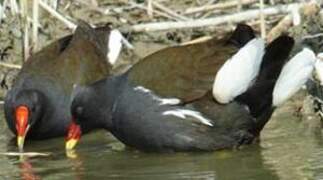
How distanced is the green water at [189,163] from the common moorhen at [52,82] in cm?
30

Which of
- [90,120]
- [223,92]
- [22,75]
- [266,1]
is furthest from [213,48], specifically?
[266,1]

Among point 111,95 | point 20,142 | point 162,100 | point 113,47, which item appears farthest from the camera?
point 113,47

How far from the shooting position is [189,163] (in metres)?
7.27

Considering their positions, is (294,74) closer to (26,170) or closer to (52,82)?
(26,170)

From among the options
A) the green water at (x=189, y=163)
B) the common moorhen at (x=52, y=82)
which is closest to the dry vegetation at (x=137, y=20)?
the common moorhen at (x=52, y=82)

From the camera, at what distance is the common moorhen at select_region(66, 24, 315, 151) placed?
7375 millimetres

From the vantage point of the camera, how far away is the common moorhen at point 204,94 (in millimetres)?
7375

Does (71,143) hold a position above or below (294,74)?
below

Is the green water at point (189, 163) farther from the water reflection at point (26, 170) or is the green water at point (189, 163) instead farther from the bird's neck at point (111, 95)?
the bird's neck at point (111, 95)

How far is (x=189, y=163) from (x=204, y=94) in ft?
1.58

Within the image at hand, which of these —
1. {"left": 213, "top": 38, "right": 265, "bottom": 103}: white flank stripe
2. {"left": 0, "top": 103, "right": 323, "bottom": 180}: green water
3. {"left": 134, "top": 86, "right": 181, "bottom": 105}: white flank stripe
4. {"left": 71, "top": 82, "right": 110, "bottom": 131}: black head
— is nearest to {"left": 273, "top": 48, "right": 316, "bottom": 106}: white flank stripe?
{"left": 213, "top": 38, "right": 265, "bottom": 103}: white flank stripe

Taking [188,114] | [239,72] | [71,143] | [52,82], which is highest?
[52,82]

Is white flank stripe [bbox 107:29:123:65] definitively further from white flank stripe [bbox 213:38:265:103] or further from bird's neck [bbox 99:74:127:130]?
white flank stripe [bbox 213:38:265:103]

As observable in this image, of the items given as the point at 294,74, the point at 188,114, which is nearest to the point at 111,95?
the point at 188,114
